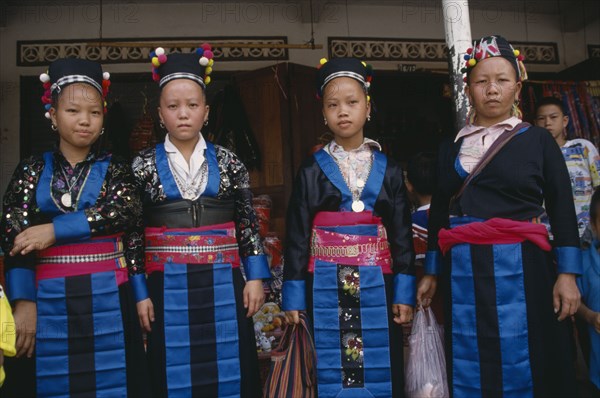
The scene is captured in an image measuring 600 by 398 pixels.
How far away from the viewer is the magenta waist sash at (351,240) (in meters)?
2.86

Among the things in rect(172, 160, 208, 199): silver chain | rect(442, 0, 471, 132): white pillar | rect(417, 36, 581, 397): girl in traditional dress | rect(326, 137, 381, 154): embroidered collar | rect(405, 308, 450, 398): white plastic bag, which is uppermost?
rect(442, 0, 471, 132): white pillar

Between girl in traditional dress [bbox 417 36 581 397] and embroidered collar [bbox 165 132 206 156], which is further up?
embroidered collar [bbox 165 132 206 156]

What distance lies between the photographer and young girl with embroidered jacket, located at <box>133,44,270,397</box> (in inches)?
108

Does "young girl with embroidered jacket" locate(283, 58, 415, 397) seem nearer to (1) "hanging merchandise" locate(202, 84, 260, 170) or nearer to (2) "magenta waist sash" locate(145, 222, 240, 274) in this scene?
Answer: (2) "magenta waist sash" locate(145, 222, 240, 274)

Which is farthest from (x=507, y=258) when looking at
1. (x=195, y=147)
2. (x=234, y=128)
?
(x=234, y=128)

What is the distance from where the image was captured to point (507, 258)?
264cm

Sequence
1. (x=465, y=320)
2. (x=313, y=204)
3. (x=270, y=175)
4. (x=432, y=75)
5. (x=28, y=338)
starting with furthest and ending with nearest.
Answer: (x=432, y=75), (x=270, y=175), (x=313, y=204), (x=465, y=320), (x=28, y=338)

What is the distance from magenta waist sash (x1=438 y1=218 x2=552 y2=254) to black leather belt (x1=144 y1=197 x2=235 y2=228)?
1.26 m

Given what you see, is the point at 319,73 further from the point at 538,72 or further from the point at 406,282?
the point at 538,72

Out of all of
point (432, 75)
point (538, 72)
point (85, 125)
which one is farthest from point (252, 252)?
point (538, 72)

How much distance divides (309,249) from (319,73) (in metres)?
0.99

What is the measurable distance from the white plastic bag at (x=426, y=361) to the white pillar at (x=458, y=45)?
49.1 inches

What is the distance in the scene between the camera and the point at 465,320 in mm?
2705

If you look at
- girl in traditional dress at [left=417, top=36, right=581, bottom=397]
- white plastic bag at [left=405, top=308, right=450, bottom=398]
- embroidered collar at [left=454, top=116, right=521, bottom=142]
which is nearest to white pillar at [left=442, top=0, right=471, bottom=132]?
embroidered collar at [left=454, top=116, right=521, bottom=142]
